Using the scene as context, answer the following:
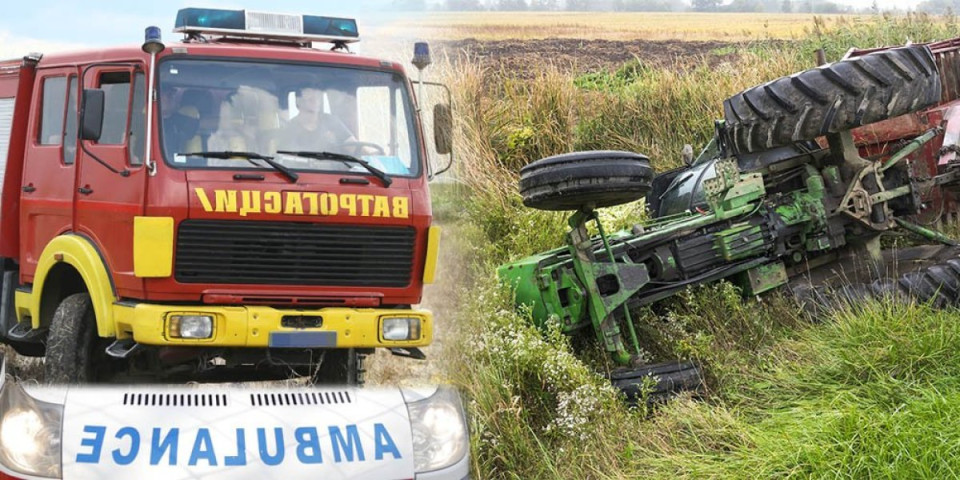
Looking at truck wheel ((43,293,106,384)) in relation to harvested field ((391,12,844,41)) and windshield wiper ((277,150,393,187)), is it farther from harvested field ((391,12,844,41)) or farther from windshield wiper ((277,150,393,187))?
harvested field ((391,12,844,41))

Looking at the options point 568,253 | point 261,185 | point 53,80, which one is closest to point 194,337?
point 261,185

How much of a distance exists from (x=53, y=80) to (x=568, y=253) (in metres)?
3.32

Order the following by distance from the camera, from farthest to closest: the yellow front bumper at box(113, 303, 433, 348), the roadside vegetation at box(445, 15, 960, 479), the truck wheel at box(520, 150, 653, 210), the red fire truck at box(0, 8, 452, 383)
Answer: the truck wheel at box(520, 150, 653, 210) < the red fire truck at box(0, 8, 452, 383) < the yellow front bumper at box(113, 303, 433, 348) < the roadside vegetation at box(445, 15, 960, 479)

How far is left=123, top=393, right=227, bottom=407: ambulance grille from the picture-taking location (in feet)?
14.0

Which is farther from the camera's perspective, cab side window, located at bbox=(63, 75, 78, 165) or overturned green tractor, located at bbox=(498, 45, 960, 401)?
overturned green tractor, located at bbox=(498, 45, 960, 401)

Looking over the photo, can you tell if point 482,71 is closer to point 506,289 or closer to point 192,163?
point 506,289

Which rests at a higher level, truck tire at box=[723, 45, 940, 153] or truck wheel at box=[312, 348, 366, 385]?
truck tire at box=[723, 45, 940, 153]

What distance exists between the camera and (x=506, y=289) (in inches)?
271

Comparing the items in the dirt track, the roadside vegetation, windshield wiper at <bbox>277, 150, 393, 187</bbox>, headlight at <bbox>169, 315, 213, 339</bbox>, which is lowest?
the roadside vegetation

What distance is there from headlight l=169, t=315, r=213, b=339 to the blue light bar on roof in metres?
1.69

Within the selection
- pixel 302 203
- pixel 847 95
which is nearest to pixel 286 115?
pixel 302 203

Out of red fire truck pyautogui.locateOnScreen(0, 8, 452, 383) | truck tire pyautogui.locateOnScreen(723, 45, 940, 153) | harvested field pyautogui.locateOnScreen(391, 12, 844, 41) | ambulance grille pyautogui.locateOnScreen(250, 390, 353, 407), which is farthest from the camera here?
harvested field pyautogui.locateOnScreen(391, 12, 844, 41)

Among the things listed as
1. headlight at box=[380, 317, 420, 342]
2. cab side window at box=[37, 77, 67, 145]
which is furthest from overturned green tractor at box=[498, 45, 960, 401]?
cab side window at box=[37, 77, 67, 145]

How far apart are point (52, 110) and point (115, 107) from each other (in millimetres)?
782
